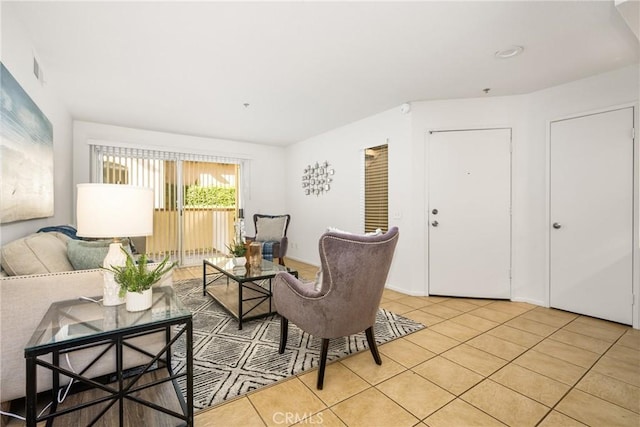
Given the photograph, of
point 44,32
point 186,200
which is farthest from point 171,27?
point 186,200

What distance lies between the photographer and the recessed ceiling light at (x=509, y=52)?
234 centimetres

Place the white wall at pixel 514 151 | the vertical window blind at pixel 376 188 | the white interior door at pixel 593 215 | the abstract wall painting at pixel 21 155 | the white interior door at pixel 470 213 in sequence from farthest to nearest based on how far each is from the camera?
the vertical window blind at pixel 376 188 < the white interior door at pixel 470 213 < the white wall at pixel 514 151 < the white interior door at pixel 593 215 < the abstract wall painting at pixel 21 155

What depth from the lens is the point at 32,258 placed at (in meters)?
1.59

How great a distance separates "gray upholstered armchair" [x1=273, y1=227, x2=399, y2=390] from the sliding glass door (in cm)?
361

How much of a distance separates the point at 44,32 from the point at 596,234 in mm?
5104

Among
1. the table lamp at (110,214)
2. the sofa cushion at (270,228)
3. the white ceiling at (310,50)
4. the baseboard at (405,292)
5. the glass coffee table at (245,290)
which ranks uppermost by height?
the white ceiling at (310,50)

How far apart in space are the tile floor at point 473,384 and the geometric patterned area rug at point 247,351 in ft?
0.33

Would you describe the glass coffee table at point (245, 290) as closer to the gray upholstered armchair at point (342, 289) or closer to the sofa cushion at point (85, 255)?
the gray upholstered armchair at point (342, 289)

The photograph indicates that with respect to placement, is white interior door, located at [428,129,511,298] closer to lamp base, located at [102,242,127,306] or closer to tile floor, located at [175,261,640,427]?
tile floor, located at [175,261,640,427]

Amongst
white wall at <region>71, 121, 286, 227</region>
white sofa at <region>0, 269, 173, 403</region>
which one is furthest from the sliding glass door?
white sofa at <region>0, 269, 173, 403</region>

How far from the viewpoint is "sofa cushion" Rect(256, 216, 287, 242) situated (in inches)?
197

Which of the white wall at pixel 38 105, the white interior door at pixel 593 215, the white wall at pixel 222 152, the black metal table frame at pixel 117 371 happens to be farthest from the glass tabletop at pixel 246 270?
the white interior door at pixel 593 215

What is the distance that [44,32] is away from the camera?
2113mm

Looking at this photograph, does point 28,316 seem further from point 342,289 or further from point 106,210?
point 342,289
